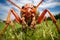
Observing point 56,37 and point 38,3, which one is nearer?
point 56,37

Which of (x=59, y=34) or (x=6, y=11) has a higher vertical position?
(x=6, y=11)

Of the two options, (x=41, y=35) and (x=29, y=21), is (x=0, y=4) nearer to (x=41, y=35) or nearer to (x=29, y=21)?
(x=29, y=21)

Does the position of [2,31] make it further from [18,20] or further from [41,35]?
[41,35]

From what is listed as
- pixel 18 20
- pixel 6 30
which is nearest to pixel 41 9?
pixel 18 20

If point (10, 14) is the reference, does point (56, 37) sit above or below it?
below

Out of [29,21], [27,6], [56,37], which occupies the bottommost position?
[56,37]

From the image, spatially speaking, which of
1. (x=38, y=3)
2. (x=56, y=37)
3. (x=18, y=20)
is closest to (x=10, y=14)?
(x=18, y=20)
